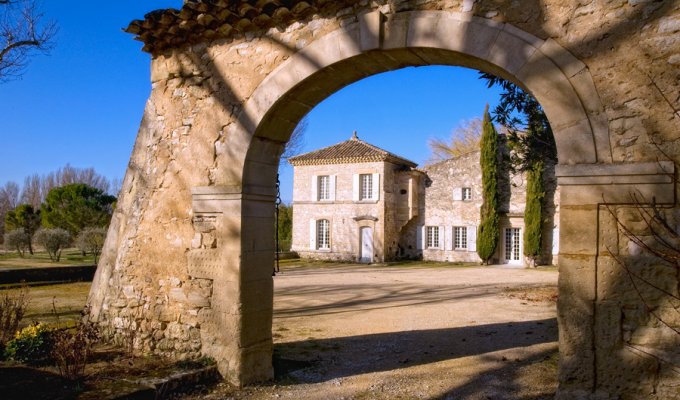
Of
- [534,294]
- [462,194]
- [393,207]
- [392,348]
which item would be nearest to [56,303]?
[392,348]

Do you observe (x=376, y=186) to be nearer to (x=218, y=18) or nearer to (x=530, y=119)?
(x=530, y=119)

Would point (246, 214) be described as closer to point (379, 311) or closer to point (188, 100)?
point (188, 100)

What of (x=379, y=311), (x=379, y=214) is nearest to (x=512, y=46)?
(x=379, y=311)

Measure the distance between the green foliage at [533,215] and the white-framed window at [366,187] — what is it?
287 inches

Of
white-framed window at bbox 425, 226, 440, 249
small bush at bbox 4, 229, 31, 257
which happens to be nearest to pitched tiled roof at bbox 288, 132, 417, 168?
Answer: white-framed window at bbox 425, 226, 440, 249

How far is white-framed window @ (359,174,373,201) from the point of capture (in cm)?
2458

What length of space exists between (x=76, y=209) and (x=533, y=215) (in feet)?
72.7

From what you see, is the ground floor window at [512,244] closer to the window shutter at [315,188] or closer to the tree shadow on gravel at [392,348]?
the window shutter at [315,188]

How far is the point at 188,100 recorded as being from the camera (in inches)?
209

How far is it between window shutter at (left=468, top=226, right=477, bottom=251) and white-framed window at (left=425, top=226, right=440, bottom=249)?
1615 mm

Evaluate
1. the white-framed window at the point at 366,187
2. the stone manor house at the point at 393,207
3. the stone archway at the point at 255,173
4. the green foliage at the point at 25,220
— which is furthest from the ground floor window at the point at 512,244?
the green foliage at the point at 25,220

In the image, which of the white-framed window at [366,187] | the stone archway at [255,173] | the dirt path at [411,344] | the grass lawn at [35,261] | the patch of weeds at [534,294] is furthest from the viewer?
the white-framed window at [366,187]

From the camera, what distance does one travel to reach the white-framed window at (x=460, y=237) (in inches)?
947

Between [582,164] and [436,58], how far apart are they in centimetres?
160
